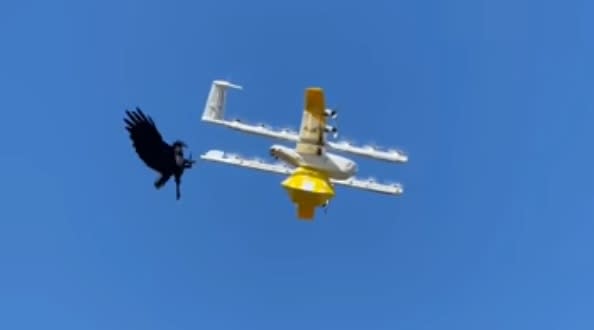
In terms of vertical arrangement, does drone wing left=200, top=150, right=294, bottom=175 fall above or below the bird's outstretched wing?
above

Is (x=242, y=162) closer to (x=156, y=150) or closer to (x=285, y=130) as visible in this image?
(x=285, y=130)

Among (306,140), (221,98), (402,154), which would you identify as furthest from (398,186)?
(221,98)

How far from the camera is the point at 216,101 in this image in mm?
58219

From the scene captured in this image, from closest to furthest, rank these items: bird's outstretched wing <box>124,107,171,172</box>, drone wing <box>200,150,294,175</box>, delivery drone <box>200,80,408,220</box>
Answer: bird's outstretched wing <box>124,107,171,172</box>
delivery drone <box>200,80,408,220</box>
drone wing <box>200,150,294,175</box>

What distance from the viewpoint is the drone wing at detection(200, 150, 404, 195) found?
56344 mm

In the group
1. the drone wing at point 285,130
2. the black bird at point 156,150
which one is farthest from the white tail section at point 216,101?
the black bird at point 156,150

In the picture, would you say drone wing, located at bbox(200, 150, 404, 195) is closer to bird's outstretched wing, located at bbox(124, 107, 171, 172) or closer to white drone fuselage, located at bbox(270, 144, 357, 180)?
white drone fuselage, located at bbox(270, 144, 357, 180)

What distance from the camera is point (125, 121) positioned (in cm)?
4197

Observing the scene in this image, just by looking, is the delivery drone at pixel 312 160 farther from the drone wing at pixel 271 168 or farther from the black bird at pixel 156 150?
the black bird at pixel 156 150

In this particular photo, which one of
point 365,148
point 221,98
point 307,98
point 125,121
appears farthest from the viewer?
point 221,98

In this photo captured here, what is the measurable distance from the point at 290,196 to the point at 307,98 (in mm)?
5390

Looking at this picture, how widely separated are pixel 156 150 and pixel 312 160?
12172 mm

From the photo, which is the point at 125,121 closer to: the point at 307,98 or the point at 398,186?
the point at 307,98

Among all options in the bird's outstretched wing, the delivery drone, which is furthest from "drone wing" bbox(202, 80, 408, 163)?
the bird's outstretched wing
